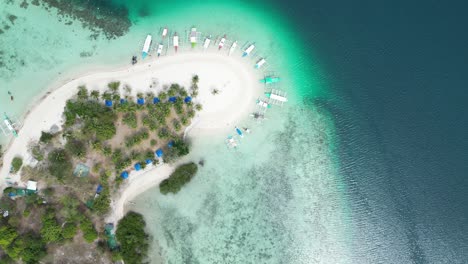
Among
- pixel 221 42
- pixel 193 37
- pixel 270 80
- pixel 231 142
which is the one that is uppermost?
pixel 193 37

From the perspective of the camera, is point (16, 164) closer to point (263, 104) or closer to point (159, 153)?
point (159, 153)

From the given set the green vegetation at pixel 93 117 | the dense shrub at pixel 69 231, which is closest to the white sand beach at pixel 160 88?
the green vegetation at pixel 93 117

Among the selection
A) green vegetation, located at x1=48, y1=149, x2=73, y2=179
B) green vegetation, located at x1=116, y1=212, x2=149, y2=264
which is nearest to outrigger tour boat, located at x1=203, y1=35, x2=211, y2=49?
green vegetation, located at x1=48, y1=149, x2=73, y2=179

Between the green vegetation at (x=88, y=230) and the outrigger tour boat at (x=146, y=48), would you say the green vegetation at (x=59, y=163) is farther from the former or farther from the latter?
the outrigger tour boat at (x=146, y=48)

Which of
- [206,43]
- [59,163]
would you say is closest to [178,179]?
[59,163]

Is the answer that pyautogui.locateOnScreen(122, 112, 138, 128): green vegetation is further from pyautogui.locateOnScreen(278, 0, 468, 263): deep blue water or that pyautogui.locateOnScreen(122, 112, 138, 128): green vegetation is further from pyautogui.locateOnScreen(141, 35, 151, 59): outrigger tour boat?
pyautogui.locateOnScreen(278, 0, 468, 263): deep blue water

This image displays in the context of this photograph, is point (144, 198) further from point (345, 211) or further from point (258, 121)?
point (345, 211)
